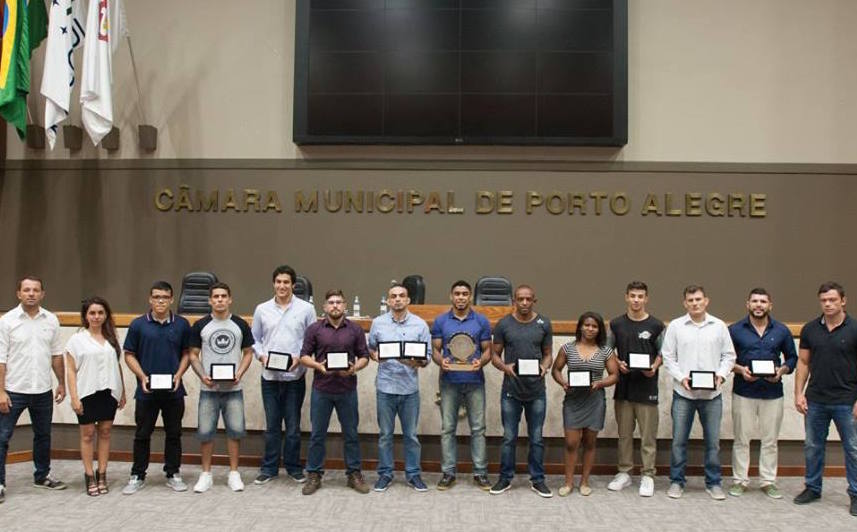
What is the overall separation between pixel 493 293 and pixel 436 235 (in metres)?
1.80

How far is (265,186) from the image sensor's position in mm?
9844

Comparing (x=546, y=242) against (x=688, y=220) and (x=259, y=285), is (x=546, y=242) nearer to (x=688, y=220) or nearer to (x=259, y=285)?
(x=688, y=220)

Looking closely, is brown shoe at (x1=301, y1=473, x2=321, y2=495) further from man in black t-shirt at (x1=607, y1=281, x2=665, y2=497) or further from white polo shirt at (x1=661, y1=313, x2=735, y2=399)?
white polo shirt at (x1=661, y1=313, x2=735, y2=399)

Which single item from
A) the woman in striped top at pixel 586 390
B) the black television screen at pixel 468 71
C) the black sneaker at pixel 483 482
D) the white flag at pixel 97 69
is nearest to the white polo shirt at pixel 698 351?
the woman in striped top at pixel 586 390

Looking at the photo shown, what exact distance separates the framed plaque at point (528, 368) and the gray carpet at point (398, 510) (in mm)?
980

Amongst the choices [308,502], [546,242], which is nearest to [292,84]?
[546,242]

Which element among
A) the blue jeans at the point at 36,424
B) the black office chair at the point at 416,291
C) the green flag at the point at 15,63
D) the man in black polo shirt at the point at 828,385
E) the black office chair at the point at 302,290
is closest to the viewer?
the man in black polo shirt at the point at 828,385

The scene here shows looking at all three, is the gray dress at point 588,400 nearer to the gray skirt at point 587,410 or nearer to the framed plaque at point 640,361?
the gray skirt at point 587,410

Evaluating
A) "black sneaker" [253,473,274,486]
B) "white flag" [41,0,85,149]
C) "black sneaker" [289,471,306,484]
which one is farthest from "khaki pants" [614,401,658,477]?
"white flag" [41,0,85,149]

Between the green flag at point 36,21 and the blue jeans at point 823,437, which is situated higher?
the green flag at point 36,21

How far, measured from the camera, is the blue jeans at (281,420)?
5.95 m

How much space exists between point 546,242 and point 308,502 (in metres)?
5.38

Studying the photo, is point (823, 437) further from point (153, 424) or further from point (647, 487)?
point (153, 424)

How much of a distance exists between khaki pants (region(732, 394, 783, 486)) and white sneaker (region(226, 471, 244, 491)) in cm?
402
